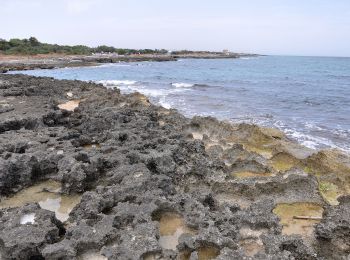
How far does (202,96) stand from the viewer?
31.4 meters

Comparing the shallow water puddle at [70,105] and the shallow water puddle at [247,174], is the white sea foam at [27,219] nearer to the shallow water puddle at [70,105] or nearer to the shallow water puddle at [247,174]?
the shallow water puddle at [247,174]

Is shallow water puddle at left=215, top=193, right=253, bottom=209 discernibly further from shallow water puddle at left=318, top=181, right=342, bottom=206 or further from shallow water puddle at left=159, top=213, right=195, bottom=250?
shallow water puddle at left=318, top=181, right=342, bottom=206

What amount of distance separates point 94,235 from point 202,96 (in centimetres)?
2582

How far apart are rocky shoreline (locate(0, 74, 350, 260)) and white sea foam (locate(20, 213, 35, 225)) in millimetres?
31

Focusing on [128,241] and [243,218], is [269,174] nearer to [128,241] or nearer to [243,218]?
[243,218]

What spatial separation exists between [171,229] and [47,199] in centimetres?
323

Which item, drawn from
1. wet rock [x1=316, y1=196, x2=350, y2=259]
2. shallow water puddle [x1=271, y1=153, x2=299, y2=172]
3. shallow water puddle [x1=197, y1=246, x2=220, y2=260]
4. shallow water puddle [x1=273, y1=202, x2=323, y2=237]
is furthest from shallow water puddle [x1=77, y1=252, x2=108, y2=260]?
shallow water puddle [x1=271, y1=153, x2=299, y2=172]

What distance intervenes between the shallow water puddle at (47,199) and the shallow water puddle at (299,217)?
4447mm

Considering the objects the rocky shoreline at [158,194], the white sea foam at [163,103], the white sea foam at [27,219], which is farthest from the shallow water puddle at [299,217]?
the white sea foam at [163,103]

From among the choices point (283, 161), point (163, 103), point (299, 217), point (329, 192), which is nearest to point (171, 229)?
point (299, 217)

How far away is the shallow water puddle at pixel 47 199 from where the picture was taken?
8.19 metres

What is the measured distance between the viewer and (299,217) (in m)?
8.10

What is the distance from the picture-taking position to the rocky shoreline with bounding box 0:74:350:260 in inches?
243

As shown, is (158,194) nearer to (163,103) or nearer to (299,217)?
(299,217)
